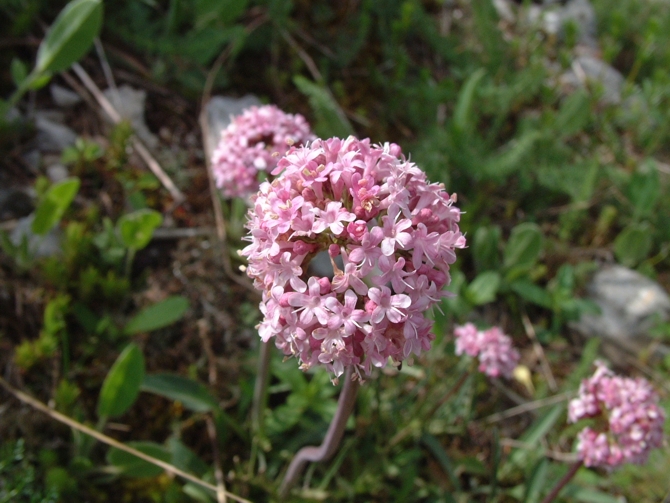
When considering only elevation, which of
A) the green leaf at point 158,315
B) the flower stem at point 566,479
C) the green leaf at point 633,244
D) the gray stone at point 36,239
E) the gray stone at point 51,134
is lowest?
the flower stem at point 566,479

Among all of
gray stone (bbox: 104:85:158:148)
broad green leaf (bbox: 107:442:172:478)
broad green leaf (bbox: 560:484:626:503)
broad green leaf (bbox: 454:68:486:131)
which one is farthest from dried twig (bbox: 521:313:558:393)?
gray stone (bbox: 104:85:158:148)

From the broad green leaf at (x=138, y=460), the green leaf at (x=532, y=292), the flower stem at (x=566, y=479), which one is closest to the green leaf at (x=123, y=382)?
the broad green leaf at (x=138, y=460)

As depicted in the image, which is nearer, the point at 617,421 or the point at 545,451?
the point at 617,421

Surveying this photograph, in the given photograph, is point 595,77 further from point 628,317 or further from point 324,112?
point 324,112

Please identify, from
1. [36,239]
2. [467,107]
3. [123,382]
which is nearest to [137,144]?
[36,239]

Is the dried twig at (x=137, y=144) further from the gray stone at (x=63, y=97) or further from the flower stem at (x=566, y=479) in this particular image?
the flower stem at (x=566, y=479)

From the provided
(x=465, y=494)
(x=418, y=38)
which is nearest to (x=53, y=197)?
(x=465, y=494)

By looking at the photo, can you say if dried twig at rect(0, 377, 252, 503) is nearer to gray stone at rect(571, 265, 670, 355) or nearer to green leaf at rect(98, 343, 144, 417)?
green leaf at rect(98, 343, 144, 417)
